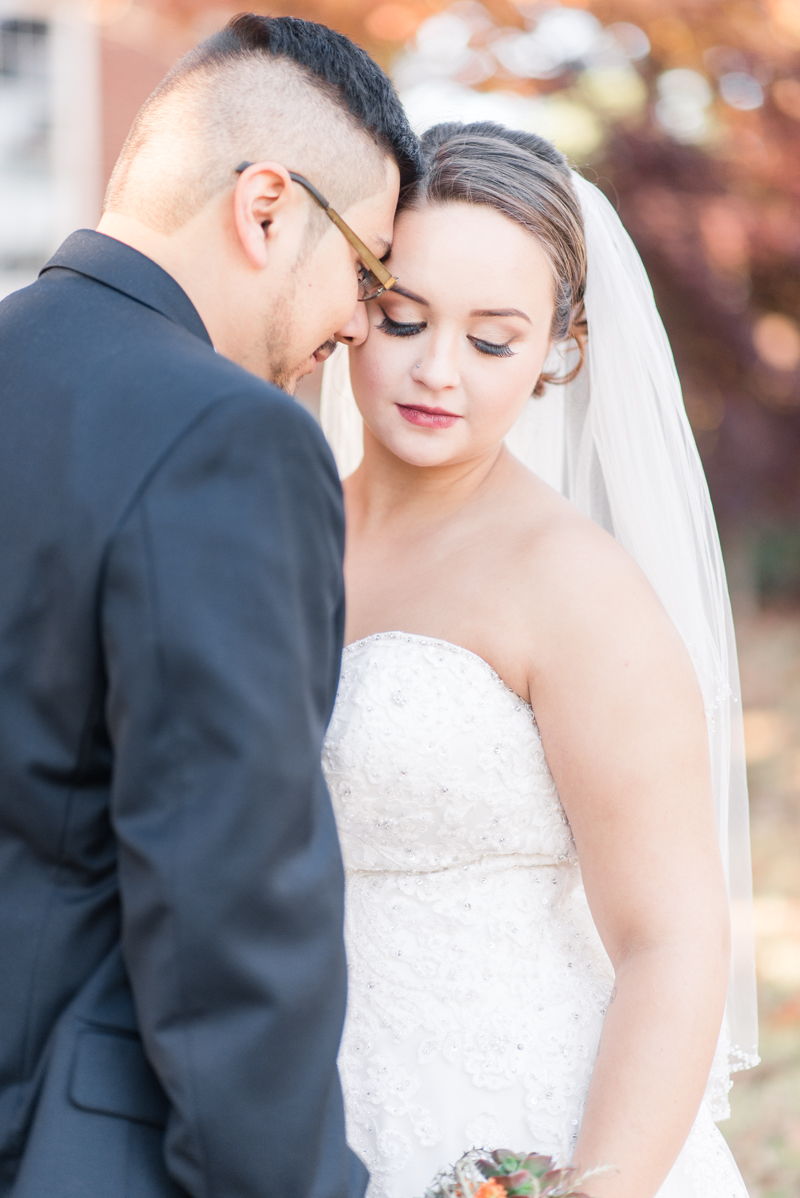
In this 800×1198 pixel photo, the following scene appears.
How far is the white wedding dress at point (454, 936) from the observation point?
188 cm

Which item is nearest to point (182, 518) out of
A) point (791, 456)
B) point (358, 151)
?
point (358, 151)

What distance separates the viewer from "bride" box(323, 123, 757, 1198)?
1.83 metres

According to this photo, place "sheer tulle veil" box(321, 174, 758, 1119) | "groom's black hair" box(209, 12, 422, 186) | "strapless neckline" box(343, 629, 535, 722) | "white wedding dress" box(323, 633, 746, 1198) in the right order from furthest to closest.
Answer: "sheer tulle veil" box(321, 174, 758, 1119), "strapless neckline" box(343, 629, 535, 722), "white wedding dress" box(323, 633, 746, 1198), "groom's black hair" box(209, 12, 422, 186)

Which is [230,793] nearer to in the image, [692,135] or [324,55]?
[324,55]

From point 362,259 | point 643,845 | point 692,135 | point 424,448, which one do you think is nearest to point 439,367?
point 424,448

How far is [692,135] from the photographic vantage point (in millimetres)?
8688

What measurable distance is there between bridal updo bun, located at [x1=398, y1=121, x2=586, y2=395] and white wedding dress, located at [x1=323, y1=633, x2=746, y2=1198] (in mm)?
821

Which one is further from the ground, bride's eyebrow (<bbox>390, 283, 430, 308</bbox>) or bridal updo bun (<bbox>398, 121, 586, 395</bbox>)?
bridal updo bun (<bbox>398, 121, 586, 395</bbox>)

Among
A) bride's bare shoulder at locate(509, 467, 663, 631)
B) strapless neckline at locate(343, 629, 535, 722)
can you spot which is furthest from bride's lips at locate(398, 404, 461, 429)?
strapless neckline at locate(343, 629, 535, 722)

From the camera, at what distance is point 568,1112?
1.86 meters

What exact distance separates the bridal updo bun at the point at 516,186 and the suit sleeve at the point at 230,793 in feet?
3.34

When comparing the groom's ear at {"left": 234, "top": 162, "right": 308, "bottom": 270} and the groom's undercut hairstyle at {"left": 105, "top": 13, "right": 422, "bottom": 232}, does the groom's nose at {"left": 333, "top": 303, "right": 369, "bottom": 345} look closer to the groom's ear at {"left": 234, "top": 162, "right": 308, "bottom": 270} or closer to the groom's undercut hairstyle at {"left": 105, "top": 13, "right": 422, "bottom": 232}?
the groom's undercut hairstyle at {"left": 105, "top": 13, "right": 422, "bottom": 232}

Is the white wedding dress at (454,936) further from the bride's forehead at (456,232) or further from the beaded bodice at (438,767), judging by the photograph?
the bride's forehead at (456,232)

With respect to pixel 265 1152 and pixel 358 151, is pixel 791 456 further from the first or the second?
pixel 265 1152
